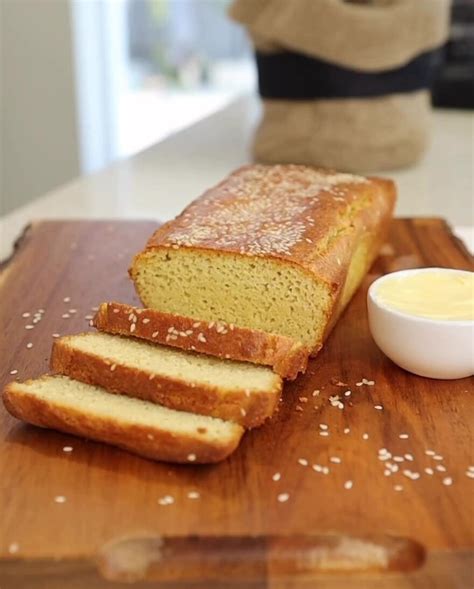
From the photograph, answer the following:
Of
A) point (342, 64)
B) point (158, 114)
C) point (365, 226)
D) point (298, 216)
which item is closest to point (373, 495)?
point (298, 216)

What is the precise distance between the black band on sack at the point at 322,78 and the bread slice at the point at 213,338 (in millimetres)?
1837

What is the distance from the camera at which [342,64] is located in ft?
11.3

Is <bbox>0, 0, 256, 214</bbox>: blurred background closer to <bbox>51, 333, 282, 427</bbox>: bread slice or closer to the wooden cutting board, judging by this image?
the wooden cutting board

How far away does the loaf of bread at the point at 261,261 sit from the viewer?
2.04m

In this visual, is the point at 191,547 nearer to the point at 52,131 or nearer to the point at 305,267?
the point at 305,267

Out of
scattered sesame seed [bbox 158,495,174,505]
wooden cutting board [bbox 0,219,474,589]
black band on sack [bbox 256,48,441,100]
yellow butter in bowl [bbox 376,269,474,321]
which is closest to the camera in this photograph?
wooden cutting board [bbox 0,219,474,589]

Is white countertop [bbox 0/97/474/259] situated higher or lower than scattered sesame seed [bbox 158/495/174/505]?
lower

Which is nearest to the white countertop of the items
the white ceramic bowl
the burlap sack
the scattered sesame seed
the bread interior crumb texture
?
the burlap sack

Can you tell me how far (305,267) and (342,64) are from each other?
1705 millimetres

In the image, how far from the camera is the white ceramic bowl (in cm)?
189

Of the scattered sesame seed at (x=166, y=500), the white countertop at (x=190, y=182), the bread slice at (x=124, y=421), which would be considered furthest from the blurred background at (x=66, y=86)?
the scattered sesame seed at (x=166, y=500)

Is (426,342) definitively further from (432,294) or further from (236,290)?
(236,290)

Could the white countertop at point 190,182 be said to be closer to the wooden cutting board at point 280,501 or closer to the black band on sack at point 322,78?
the black band on sack at point 322,78

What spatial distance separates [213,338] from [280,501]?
0.47 meters
